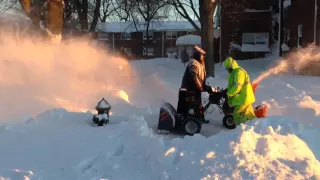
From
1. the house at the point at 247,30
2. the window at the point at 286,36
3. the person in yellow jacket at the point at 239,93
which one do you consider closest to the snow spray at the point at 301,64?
the window at the point at 286,36

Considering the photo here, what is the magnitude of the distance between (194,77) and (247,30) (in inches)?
982

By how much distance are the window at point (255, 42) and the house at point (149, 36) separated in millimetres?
30789

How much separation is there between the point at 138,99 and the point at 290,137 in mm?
7824

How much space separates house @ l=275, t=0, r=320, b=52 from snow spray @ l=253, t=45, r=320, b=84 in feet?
1.48

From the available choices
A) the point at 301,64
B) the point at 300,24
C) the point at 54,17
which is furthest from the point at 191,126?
the point at 300,24

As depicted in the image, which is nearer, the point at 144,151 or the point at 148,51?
the point at 144,151

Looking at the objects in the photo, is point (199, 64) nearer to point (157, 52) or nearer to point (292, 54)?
point (292, 54)

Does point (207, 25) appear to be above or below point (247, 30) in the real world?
below

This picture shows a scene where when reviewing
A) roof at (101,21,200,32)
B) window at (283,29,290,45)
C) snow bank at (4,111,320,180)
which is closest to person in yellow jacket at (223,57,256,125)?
snow bank at (4,111,320,180)

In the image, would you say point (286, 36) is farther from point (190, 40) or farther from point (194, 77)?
point (190, 40)

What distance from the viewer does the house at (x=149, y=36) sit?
6431 centimetres

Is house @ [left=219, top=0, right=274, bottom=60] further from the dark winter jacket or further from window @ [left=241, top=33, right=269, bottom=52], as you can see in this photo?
the dark winter jacket

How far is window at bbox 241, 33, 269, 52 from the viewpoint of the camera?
32.4m

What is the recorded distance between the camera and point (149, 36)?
215 feet
